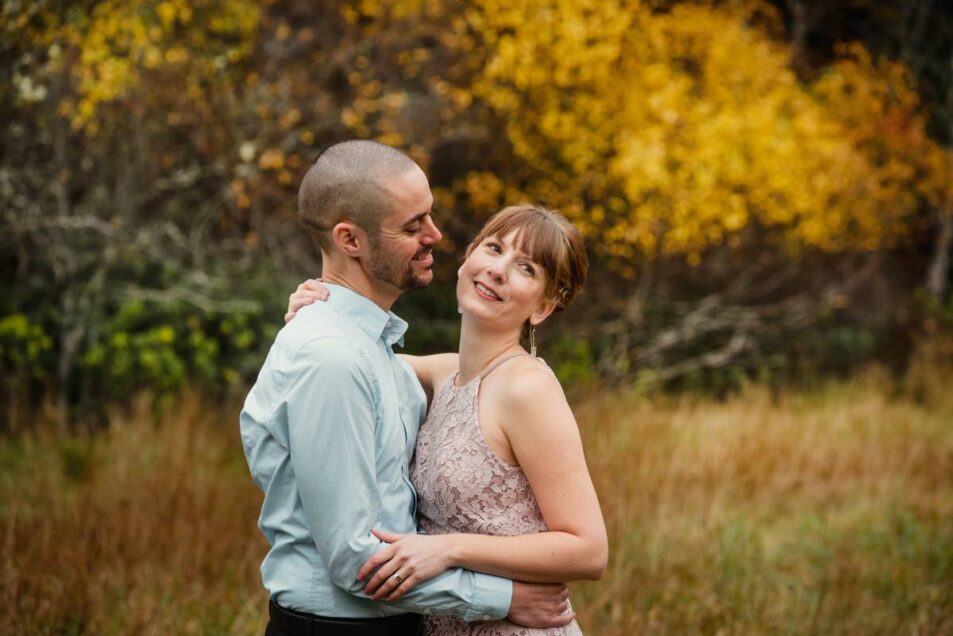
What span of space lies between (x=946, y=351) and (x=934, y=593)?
657cm

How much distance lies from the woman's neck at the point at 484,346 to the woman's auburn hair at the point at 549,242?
15 centimetres

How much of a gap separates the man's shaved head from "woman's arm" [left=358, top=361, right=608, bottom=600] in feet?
1.67

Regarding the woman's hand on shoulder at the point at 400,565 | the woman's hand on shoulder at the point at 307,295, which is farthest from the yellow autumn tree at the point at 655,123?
the woman's hand on shoulder at the point at 400,565

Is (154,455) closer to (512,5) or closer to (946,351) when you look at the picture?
(512,5)

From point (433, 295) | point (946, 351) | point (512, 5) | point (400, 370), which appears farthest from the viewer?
point (946, 351)

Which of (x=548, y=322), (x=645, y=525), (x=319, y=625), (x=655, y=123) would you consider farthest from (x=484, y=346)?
(x=655, y=123)

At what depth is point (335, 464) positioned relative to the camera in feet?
6.53

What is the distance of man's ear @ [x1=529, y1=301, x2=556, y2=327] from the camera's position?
2477mm

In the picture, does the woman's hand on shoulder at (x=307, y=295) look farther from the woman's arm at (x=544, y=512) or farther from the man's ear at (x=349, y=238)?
the woman's arm at (x=544, y=512)

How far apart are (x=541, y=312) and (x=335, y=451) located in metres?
0.73

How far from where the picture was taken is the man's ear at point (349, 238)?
2.24 m

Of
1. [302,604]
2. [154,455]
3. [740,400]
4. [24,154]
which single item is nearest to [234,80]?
[24,154]

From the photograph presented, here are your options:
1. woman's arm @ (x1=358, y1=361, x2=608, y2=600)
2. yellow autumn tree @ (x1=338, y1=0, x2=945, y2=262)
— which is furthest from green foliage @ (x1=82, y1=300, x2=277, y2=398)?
woman's arm @ (x1=358, y1=361, x2=608, y2=600)

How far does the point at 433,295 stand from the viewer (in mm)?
9305
